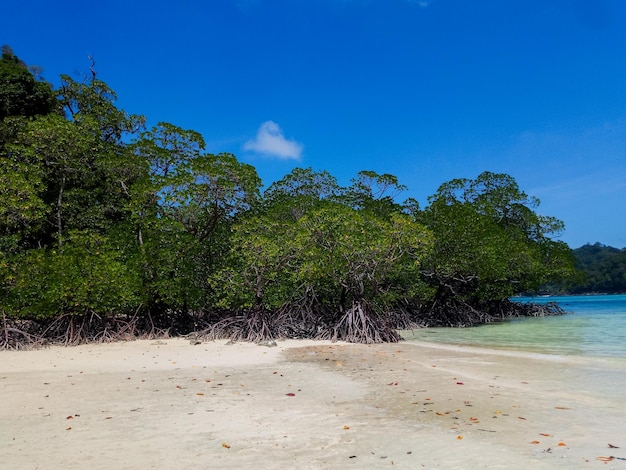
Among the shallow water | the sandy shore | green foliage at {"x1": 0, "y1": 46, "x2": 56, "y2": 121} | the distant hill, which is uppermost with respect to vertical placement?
green foliage at {"x1": 0, "y1": 46, "x2": 56, "y2": 121}

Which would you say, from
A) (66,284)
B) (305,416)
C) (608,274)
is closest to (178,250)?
(66,284)

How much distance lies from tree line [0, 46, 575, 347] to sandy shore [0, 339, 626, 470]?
4335mm

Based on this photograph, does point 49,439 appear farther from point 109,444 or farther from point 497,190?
point 497,190

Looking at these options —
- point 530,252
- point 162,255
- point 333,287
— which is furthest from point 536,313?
point 162,255

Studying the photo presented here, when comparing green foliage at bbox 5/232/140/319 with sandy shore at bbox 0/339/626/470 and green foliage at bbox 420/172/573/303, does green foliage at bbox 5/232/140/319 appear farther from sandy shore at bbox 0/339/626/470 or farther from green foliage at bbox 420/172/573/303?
green foliage at bbox 420/172/573/303

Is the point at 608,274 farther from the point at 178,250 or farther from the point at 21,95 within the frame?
the point at 21,95

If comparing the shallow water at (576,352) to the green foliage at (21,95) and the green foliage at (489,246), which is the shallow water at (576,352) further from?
the green foliage at (21,95)

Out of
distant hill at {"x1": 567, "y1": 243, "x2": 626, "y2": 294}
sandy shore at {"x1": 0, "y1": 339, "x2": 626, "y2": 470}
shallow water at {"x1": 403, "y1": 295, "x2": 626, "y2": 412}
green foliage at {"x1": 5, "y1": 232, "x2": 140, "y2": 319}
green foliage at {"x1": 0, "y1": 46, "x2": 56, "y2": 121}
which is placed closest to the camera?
sandy shore at {"x1": 0, "y1": 339, "x2": 626, "y2": 470}

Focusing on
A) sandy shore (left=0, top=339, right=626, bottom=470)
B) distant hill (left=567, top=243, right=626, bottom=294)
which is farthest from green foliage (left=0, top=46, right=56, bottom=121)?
distant hill (left=567, top=243, right=626, bottom=294)

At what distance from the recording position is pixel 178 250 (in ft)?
50.6

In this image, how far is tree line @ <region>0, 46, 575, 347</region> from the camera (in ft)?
43.5

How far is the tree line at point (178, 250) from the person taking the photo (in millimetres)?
13266

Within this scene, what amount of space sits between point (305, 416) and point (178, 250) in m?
11.4

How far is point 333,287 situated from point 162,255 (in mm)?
5984
